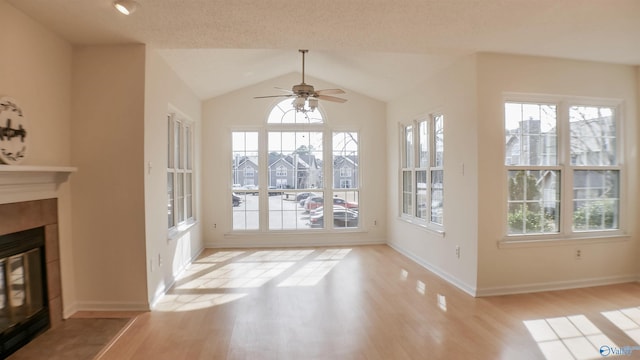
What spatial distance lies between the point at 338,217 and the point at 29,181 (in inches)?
180

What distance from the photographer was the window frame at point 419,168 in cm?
468

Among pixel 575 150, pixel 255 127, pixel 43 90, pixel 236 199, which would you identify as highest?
pixel 255 127

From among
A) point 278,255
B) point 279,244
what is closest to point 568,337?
point 278,255

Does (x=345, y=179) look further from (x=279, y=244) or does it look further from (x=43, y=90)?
(x=43, y=90)

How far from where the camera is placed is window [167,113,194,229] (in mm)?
4336

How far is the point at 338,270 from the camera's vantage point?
4625 mm

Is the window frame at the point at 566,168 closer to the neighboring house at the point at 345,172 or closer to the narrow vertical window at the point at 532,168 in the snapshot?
the narrow vertical window at the point at 532,168

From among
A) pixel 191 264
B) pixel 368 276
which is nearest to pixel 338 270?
pixel 368 276

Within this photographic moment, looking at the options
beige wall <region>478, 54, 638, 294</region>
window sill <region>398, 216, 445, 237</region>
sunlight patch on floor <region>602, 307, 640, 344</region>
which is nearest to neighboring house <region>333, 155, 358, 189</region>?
window sill <region>398, 216, 445, 237</region>

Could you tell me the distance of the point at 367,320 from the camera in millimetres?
3055

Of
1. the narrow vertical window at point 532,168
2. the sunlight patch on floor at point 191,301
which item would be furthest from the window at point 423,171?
the sunlight patch on floor at point 191,301

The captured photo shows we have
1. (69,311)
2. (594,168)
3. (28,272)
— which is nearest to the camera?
(28,272)

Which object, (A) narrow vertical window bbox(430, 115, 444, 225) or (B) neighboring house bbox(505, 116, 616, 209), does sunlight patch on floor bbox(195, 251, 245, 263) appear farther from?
(B) neighboring house bbox(505, 116, 616, 209)

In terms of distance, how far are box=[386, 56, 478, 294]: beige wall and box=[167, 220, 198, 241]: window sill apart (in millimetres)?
3329
